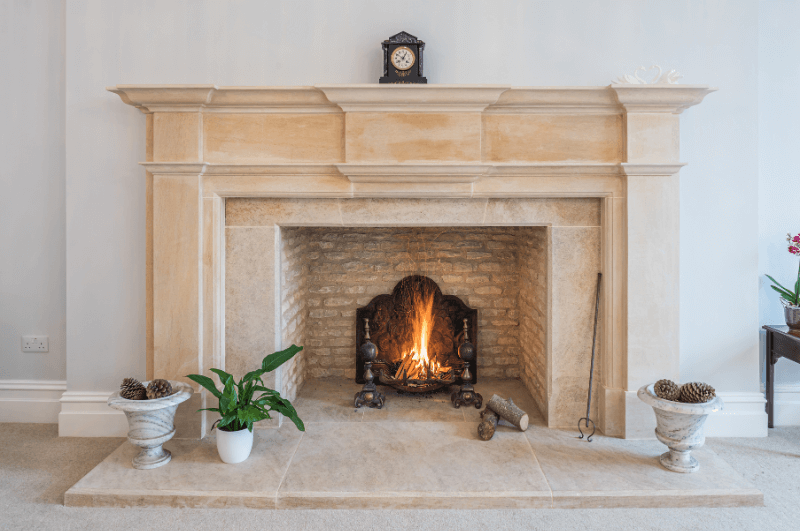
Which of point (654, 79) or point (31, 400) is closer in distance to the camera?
point (654, 79)

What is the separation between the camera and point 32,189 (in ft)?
8.92

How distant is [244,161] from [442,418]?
1564mm

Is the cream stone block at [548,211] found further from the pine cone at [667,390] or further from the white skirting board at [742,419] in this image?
the white skirting board at [742,419]

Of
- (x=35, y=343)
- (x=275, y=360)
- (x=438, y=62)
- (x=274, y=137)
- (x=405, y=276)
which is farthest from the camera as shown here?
(x=405, y=276)

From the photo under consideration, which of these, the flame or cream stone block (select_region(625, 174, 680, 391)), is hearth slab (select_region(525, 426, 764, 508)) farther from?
the flame

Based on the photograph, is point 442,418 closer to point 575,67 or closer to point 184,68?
point 575,67

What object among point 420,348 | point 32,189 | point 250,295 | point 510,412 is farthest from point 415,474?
point 32,189

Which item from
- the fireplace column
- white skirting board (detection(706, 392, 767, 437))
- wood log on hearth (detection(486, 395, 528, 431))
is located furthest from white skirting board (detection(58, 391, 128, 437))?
white skirting board (detection(706, 392, 767, 437))

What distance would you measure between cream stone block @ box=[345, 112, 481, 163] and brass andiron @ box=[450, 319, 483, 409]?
1.10 m

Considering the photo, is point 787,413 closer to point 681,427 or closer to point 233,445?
point 681,427

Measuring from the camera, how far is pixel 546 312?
2566 mm

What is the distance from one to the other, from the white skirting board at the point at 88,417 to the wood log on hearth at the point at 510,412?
181cm

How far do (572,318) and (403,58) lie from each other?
1.45 metres

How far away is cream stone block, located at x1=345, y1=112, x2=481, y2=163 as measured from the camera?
2381mm
